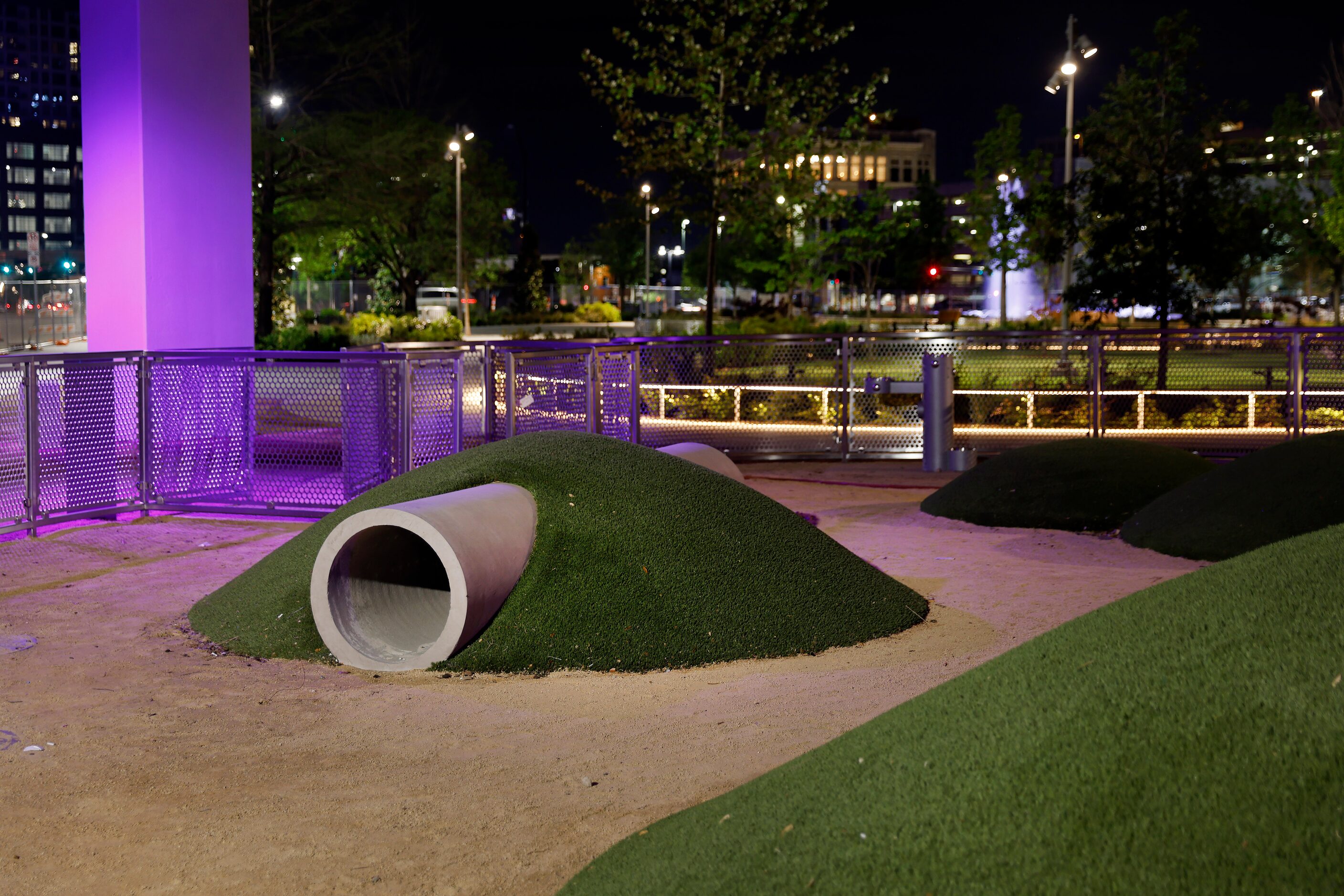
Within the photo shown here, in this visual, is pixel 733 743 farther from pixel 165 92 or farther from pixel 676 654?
pixel 165 92

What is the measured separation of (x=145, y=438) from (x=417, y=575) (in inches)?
204

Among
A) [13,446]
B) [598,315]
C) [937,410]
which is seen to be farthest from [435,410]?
[598,315]

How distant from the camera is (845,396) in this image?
17188mm

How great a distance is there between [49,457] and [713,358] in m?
8.55

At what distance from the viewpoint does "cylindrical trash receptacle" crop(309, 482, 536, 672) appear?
6.63 metres

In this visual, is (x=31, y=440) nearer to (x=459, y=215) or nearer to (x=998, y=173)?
(x=459, y=215)

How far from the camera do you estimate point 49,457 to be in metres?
11.0

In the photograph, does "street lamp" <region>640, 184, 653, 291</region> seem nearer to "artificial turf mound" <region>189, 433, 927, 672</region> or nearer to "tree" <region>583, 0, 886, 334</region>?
"tree" <region>583, 0, 886, 334</region>

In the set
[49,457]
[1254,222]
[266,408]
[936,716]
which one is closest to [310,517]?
[266,408]

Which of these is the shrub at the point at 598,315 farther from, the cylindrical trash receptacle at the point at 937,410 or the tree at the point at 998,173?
the cylindrical trash receptacle at the point at 937,410

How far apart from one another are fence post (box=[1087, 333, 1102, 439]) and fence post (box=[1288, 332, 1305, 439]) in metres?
2.36

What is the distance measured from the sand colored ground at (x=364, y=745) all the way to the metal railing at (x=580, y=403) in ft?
8.54

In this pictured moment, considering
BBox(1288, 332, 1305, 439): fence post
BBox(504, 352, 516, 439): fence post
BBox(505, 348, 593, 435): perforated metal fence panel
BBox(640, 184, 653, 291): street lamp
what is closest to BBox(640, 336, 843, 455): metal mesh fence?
BBox(505, 348, 593, 435): perforated metal fence panel

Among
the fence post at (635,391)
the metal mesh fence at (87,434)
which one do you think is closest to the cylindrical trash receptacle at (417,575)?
the metal mesh fence at (87,434)
